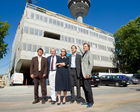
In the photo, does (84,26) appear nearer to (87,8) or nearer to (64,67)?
(64,67)

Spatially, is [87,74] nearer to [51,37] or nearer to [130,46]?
[51,37]

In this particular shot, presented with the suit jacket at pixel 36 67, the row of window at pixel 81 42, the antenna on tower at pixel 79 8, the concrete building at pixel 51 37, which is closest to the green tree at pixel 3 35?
the concrete building at pixel 51 37

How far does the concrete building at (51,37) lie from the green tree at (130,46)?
4366mm

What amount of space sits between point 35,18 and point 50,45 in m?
6.59

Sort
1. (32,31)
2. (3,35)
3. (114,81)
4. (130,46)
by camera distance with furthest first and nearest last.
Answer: (130,46)
(32,31)
(3,35)
(114,81)

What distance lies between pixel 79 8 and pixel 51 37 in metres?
37.2

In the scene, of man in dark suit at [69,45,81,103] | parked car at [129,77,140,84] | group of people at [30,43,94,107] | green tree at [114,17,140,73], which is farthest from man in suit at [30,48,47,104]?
green tree at [114,17,140,73]

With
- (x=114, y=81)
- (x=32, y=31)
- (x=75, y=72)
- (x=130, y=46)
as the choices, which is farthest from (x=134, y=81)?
(x=32, y=31)

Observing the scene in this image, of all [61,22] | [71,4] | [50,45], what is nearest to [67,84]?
[50,45]

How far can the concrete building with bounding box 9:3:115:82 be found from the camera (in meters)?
22.2

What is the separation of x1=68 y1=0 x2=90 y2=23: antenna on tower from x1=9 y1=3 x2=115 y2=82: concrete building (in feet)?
88.7

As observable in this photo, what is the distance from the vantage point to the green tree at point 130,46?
30.8 m

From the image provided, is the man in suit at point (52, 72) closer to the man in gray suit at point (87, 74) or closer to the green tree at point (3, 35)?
the man in gray suit at point (87, 74)

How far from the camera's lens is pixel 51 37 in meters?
28.9
